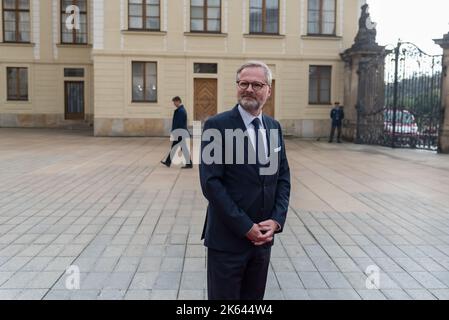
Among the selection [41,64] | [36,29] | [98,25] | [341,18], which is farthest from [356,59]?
[36,29]

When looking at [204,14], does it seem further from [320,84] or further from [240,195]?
[240,195]

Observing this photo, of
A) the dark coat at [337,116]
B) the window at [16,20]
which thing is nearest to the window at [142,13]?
the dark coat at [337,116]

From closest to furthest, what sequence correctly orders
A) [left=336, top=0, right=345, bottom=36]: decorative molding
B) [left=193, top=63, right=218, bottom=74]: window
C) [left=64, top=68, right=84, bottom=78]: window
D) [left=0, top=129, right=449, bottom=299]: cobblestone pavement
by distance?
1. [left=0, top=129, right=449, bottom=299]: cobblestone pavement
2. [left=193, top=63, right=218, bottom=74]: window
3. [left=336, top=0, right=345, bottom=36]: decorative molding
4. [left=64, top=68, right=84, bottom=78]: window

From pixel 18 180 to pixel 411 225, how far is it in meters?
7.75

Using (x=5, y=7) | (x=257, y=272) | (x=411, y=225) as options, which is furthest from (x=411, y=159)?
(x=5, y=7)

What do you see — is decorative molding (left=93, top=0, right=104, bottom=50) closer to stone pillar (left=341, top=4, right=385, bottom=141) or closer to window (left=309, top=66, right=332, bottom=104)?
window (left=309, top=66, right=332, bottom=104)

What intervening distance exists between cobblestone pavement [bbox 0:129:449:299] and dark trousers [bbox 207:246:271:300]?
133cm

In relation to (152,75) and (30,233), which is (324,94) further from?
(30,233)

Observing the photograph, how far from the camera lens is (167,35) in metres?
24.1

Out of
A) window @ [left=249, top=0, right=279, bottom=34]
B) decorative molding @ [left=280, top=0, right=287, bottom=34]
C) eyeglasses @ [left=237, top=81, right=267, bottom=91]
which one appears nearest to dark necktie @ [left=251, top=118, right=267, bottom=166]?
eyeglasses @ [left=237, top=81, right=267, bottom=91]

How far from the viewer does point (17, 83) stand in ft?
98.9

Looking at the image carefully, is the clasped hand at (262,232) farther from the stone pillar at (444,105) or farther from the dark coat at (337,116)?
the dark coat at (337,116)

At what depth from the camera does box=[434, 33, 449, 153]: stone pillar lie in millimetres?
17109

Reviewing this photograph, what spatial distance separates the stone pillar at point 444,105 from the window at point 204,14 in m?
10.7
